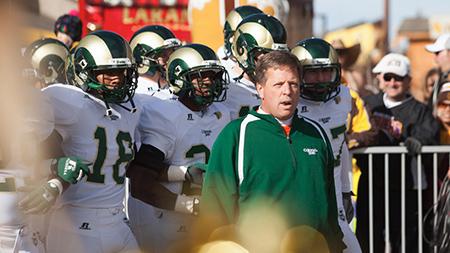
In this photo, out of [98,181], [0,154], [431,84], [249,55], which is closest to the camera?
[0,154]

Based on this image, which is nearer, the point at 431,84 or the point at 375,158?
the point at 375,158

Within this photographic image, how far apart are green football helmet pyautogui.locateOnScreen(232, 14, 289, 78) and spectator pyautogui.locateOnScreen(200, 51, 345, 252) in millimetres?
1468

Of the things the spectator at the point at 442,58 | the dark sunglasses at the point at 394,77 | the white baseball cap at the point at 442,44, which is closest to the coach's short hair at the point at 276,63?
the dark sunglasses at the point at 394,77

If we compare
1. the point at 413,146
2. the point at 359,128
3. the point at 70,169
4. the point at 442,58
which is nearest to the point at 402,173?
the point at 413,146

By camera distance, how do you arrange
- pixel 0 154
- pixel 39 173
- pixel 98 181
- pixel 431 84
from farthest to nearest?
pixel 431 84, pixel 98 181, pixel 39 173, pixel 0 154

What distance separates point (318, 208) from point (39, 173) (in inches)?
60.8

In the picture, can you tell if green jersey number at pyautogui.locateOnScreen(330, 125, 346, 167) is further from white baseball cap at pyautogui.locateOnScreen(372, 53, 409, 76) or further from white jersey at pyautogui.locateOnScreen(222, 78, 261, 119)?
white baseball cap at pyautogui.locateOnScreen(372, 53, 409, 76)

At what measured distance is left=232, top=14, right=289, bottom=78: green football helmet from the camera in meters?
6.77

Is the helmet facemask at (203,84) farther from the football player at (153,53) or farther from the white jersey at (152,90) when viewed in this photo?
the football player at (153,53)

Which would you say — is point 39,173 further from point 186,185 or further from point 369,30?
point 369,30

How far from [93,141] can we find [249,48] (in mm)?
1509

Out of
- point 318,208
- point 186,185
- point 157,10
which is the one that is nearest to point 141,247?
point 186,185

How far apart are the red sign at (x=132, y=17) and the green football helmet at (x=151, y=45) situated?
3.77 meters

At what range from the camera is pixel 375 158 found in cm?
838
